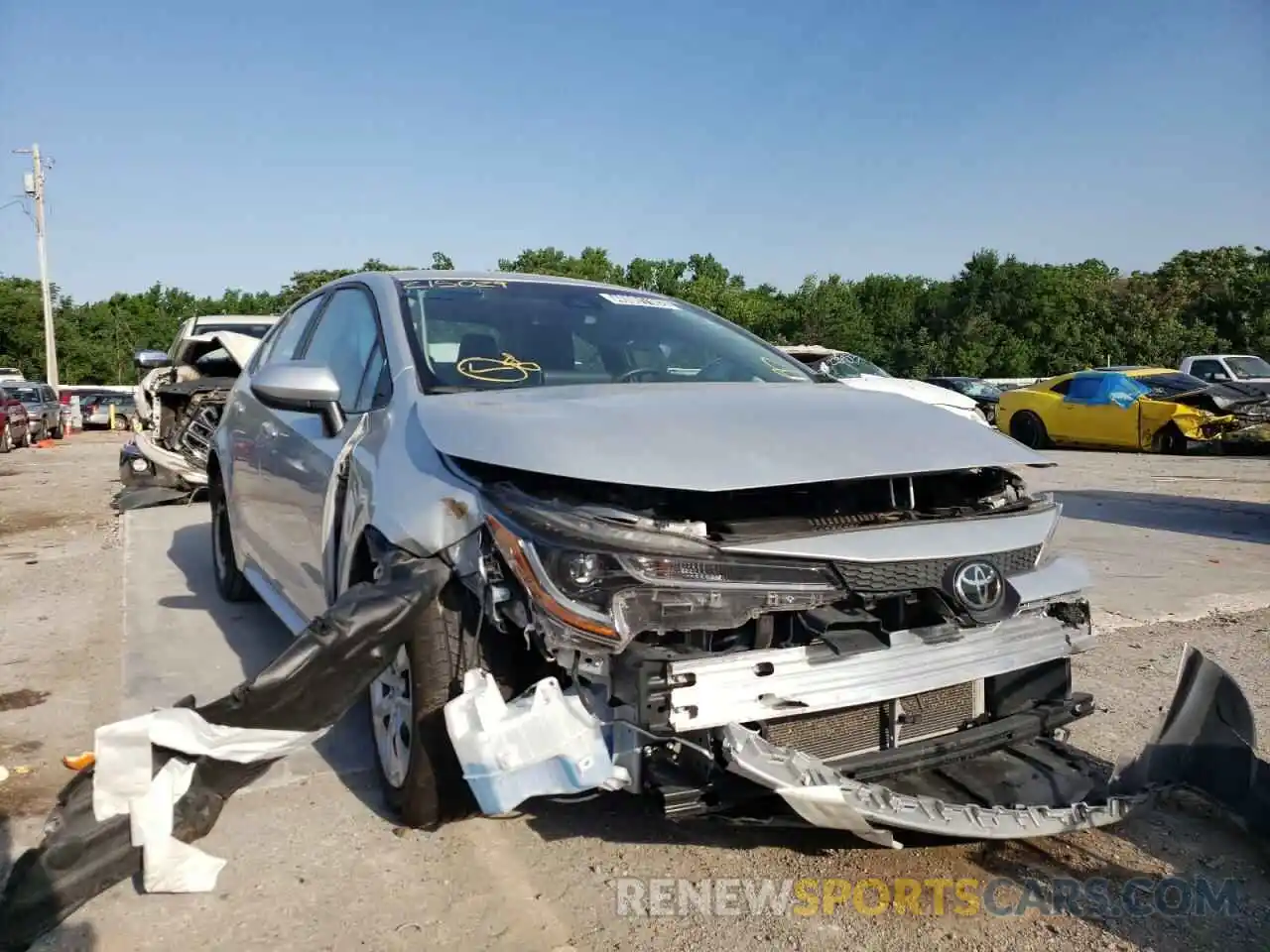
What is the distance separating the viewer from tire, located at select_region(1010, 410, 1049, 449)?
58.2 ft

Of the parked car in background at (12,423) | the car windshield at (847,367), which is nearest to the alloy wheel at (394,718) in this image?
the car windshield at (847,367)

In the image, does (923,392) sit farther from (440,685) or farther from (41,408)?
(41,408)

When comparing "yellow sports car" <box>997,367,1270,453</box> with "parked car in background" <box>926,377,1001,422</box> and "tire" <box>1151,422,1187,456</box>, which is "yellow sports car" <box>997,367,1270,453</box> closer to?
"tire" <box>1151,422,1187,456</box>

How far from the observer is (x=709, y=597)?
7.78 feet

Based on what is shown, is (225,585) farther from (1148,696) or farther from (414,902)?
(1148,696)

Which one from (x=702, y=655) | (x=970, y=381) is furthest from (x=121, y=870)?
(x=970, y=381)

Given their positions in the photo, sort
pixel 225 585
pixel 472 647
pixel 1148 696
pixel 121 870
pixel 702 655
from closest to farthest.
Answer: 1. pixel 702 655
2. pixel 121 870
3. pixel 472 647
4. pixel 1148 696
5. pixel 225 585

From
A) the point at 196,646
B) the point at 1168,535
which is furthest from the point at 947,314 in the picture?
the point at 196,646

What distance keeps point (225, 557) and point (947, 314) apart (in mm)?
49341

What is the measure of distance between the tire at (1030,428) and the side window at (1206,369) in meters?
4.17

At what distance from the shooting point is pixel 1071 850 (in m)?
2.89

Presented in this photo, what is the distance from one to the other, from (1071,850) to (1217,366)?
1970 cm

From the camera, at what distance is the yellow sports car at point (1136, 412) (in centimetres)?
1547

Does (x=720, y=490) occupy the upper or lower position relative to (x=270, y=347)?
lower
